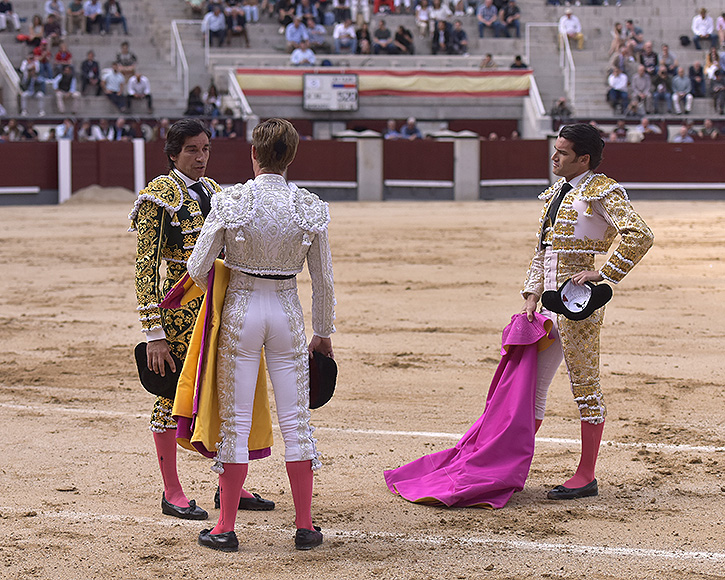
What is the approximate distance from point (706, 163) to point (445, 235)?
7654mm

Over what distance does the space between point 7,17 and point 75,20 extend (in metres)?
1.37

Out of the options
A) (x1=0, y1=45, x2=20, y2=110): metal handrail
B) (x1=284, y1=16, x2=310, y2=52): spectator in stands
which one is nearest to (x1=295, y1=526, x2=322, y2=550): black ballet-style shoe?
(x1=0, y1=45, x2=20, y2=110): metal handrail

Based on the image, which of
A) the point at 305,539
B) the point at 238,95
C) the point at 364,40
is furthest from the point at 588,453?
the point at 364,40

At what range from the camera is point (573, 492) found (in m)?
3.71

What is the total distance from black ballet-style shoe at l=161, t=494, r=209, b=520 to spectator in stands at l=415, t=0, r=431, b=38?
19887 mm

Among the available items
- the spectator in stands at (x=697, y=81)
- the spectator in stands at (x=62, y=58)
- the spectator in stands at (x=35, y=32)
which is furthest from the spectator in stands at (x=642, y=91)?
the spectator in stands at (x=35, y=32)

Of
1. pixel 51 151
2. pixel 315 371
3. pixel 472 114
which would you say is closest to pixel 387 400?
pixel 315 371

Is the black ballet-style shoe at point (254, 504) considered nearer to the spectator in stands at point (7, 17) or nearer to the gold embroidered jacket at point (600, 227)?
the gold embroidered jacket at point (600, 227)

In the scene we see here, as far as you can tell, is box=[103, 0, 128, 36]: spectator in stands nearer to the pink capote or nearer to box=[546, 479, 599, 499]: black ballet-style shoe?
the pink capote

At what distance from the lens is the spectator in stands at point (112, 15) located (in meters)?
21.4

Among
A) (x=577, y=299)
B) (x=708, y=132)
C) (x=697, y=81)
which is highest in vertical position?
(x=697, y=81)

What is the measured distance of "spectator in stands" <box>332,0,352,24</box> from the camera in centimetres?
2216

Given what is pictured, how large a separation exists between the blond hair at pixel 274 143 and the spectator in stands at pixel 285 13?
1945 centimetres

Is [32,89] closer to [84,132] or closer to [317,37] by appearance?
[84,132]
